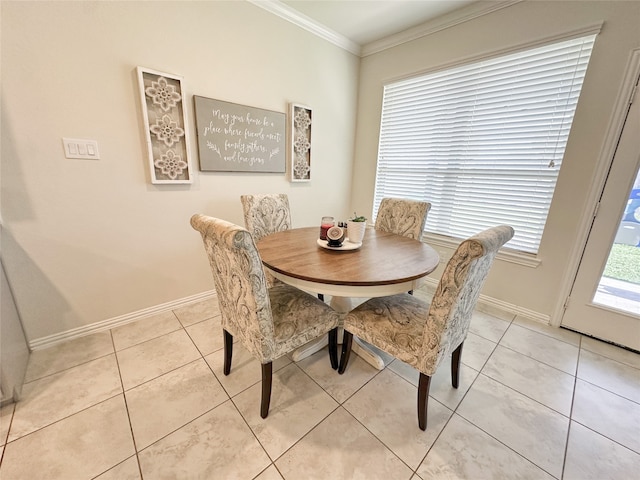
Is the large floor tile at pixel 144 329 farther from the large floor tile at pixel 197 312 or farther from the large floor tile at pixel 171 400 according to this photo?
the large floor tile at pixel 171 400

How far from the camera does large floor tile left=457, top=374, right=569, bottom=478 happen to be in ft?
3.73

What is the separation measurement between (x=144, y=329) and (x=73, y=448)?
869 millimetres

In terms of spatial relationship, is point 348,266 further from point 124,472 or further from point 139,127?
point 139,127

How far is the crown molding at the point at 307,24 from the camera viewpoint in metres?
2.12

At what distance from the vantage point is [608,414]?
1332mm

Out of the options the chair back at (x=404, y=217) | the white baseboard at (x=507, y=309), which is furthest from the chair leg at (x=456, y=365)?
the white baseboard at (x=507, y=309)

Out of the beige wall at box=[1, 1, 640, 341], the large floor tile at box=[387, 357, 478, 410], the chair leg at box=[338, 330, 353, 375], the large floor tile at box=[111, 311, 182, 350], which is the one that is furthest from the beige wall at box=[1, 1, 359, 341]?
the large floor tile at box=[387, 357, 478, 410]

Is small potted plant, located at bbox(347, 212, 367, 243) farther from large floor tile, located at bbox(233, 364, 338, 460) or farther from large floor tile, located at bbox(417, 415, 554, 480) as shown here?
large floor tile, located at bbox(417, 415, 554, 480)

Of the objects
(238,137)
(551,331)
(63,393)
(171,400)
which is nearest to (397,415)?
(171,400)

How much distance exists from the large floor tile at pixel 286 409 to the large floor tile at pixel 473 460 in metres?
0.49

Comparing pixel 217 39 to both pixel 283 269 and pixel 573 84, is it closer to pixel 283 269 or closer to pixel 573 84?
pixel 283 269

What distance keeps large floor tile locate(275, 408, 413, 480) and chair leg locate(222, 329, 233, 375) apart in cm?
58

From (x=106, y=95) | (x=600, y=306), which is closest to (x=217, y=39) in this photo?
(x=106, y=95)

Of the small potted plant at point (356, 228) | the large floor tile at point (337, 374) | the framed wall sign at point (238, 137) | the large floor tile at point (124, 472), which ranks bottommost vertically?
the large floor tile at point (124, 472)
